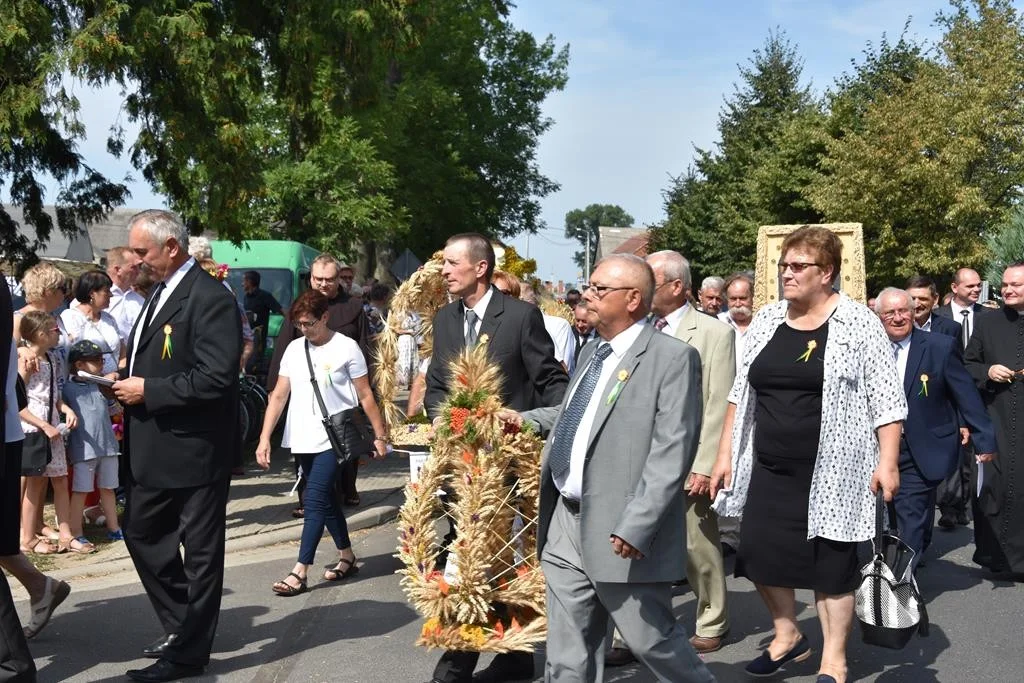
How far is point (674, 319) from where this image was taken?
670 cm

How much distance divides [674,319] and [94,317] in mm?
5181

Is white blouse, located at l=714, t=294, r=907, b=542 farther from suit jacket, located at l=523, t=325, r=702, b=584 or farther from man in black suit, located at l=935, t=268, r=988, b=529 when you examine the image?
man in black suit, located at l=935, t=268, r=988, b=529

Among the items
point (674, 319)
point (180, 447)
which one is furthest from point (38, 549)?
point (674, 319)

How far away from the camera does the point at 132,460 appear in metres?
6.00

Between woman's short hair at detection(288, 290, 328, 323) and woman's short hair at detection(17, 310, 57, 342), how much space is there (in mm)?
1778

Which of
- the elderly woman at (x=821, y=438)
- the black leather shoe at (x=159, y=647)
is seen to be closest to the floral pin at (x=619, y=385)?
the elderly woman at (x=821, y=438)

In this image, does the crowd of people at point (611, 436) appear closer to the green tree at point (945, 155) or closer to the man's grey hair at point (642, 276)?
the man's grey hair at point (642, 276)

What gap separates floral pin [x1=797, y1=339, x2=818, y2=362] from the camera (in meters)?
5.65

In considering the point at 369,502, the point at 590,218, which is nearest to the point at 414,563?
the point at 369,502

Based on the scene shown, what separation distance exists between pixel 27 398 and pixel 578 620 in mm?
5207

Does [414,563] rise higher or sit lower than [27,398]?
lower

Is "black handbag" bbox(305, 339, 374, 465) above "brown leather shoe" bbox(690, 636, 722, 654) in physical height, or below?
above

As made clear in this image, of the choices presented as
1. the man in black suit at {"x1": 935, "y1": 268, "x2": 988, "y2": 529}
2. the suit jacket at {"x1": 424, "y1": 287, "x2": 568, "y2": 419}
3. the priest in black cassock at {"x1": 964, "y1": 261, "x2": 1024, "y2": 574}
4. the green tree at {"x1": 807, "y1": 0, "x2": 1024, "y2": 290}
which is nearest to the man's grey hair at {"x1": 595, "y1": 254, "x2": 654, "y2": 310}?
the suit jacket at {"x1": 424, "y1": 287, "x2": 568, "y2": 419}

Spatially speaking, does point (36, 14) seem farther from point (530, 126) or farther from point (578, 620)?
point (530, 126)
